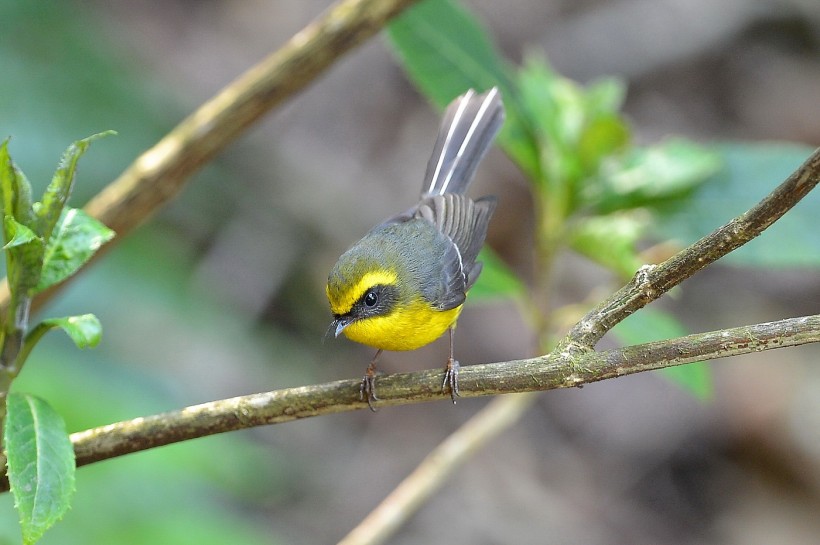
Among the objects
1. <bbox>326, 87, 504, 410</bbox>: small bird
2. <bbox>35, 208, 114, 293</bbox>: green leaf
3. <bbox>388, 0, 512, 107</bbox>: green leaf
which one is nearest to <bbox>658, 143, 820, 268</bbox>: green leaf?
<bbox>326, 87, 504, 410</bbox>: small bird

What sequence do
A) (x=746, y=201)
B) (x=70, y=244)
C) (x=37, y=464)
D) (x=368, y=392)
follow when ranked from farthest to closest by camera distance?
(x=746, y=201)
(x=368, y=392)
(x=70, y=244)
(x=37, y=464)

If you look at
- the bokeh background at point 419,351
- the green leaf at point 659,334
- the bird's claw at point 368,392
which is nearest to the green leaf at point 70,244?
the bird's claw at point 368,392

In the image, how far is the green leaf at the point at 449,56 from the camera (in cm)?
338

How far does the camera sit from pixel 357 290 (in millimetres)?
2984

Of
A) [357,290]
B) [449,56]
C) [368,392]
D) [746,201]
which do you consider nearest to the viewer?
[368,392]

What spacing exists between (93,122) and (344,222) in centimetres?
214

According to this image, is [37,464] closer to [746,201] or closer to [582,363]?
[582,363]

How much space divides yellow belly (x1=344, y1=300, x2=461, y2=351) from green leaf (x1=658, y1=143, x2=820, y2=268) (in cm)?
105

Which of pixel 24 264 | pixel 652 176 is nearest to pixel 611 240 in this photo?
pixel 652 176

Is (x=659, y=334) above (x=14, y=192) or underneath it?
above

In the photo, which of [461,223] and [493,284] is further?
[461,223]

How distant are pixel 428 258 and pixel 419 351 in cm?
382

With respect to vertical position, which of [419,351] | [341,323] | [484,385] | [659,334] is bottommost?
[484,385]

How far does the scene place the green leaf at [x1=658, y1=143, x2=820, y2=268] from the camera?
3271mm
